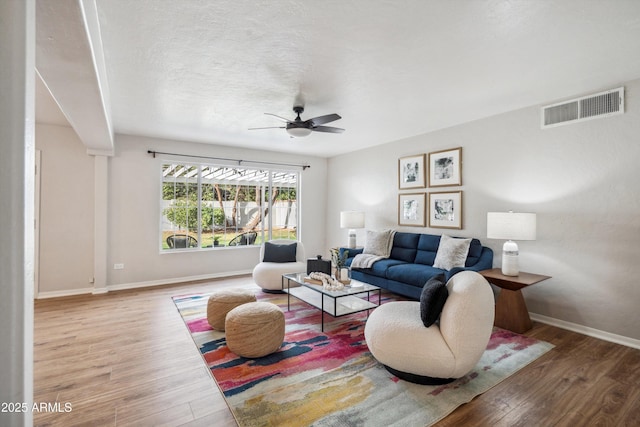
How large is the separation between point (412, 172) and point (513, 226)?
2.02 m

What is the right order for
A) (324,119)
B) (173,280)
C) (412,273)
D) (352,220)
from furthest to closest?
(352,220) < (173,280) < (412,273) < (324,119)

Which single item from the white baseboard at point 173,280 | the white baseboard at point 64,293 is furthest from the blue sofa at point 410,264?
the white baseboard at point 64,293

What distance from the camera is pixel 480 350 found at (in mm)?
2141

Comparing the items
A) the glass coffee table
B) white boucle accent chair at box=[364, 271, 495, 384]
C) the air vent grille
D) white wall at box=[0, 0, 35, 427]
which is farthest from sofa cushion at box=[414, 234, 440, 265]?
white wall at box=[0, 0, 35, 427]

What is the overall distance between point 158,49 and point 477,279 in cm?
Answer: 306

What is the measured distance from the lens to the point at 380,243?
488 cm

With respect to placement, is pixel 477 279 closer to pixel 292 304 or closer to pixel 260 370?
pixel 260 370

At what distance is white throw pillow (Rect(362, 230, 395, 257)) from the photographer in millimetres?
4836

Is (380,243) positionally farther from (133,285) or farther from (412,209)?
(133,285)

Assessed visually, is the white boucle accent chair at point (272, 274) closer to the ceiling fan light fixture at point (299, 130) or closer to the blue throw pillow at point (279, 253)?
the blue throw pillow at point (279, 253)

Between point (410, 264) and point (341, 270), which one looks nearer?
point (341, 270)

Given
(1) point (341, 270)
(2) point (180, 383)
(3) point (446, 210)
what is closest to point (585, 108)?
(3) point (446, 210)

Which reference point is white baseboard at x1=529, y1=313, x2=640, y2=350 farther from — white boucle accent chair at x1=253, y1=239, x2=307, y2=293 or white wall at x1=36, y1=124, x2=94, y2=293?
white wall at x1=36, y1=124, x2=94, y2=293

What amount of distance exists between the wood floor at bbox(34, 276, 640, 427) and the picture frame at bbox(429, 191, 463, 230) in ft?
5.43
